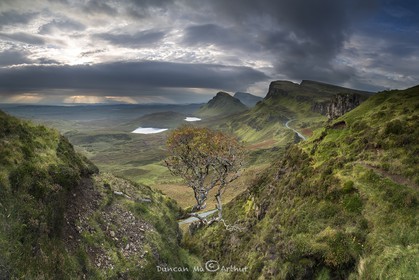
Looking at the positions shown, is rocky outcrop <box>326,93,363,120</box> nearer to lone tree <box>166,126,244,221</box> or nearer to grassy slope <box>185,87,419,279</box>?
grassy slope <box>185,87,419,279</box>

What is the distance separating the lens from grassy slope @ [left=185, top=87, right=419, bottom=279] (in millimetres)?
23422

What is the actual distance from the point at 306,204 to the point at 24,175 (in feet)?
99.8

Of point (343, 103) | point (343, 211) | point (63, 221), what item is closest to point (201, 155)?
point (343, 211)

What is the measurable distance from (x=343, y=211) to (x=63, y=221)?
25638 mm

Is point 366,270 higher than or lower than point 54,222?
lower

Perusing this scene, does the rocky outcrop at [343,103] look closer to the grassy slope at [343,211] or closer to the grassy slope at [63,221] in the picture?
the grassy slope at [343,211]

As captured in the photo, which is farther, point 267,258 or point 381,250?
point 267,258

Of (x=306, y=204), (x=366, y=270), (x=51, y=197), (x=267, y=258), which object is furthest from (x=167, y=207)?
(x=366, y=270)

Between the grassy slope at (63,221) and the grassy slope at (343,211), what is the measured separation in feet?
40.8

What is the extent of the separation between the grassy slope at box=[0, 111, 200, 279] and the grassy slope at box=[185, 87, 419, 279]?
12.4 meters

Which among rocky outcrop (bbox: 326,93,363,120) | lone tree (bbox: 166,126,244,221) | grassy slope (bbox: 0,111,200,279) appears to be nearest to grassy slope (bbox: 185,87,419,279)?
lone tree (bbox: 166,126,244,221)

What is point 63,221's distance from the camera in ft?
70.8

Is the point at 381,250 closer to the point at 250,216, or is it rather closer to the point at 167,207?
the point at 167,207

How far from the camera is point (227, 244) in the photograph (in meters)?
50.3
